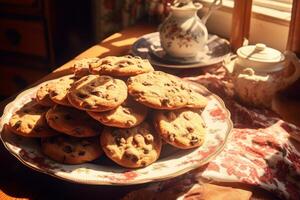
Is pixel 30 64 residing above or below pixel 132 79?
below

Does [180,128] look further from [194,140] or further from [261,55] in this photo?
[261,55]

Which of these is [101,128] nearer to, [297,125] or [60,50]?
[297,125]


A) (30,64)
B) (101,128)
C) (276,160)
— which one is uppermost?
(101,128)

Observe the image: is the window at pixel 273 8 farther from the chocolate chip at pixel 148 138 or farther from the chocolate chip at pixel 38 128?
the chocolate chip at pixel 38 128

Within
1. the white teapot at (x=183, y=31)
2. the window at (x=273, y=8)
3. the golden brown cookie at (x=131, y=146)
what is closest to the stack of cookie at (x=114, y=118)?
the golden brown cookie at (x=131, y=146)

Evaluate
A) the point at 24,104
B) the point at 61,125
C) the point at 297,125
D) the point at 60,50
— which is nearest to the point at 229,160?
the point at 297,125

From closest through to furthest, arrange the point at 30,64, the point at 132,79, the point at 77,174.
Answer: the point at 77,174, the point at 132,79, the point at 30,64

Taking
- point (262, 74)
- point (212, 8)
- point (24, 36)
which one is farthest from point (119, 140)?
point (24, 36)
